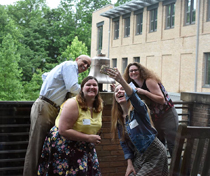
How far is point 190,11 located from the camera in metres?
19.5

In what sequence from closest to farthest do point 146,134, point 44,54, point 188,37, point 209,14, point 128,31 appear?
1. point 146,134
2. point 209,14
3. point 188,37
4. point 128,31
5. point 44,54

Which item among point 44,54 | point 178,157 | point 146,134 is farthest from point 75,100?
point 44,54

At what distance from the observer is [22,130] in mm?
3432

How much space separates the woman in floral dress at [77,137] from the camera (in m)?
2.43

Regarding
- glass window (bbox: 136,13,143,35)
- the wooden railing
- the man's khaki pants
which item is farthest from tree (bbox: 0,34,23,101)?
the man's khaki pants

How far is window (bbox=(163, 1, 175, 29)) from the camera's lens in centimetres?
2126

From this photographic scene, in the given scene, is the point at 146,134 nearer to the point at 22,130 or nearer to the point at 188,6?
the point at 22,130

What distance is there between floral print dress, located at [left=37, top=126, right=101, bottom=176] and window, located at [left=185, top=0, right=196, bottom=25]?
59.6 ft

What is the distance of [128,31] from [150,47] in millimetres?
4055

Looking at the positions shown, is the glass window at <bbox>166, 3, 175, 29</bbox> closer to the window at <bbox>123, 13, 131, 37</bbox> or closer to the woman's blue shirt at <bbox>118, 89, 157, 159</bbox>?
the window at <bbox>123, 13, 131, 37</bbox>

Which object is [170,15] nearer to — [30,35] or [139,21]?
[139,21]

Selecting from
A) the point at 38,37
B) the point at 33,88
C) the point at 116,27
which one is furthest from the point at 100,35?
the point at 38,37

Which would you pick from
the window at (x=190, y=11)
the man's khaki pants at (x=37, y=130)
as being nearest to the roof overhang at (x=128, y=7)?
the window at (x=190, y=11)

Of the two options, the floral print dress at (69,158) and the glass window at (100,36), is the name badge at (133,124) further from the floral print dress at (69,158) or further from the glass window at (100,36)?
the glass window at (100,36)
